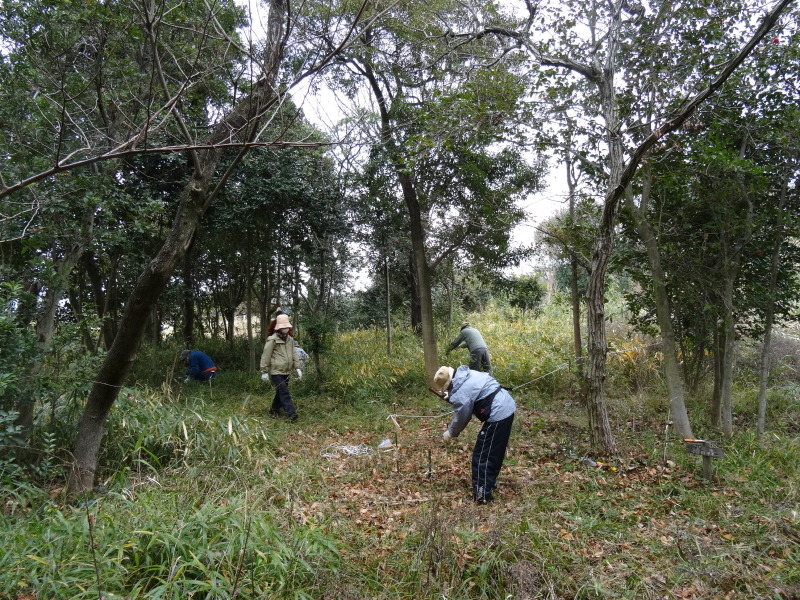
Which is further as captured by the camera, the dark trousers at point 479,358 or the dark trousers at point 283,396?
the dark trousers at point 479,358

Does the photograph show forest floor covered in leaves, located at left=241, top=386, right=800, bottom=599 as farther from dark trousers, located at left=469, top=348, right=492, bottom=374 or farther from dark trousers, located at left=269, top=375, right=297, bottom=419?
dark trousers, located at left=469, top=348, right=492, bottom=374

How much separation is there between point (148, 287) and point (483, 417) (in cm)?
312

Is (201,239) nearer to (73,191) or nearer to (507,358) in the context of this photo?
(73,191)

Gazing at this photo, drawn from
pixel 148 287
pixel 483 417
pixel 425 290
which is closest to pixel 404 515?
pixel 483 417

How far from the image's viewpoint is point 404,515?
4.34m

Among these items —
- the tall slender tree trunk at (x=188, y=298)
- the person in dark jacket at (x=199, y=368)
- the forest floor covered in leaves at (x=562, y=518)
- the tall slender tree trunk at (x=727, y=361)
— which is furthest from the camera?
the tall slender tree trunk at (x=188, y=298)

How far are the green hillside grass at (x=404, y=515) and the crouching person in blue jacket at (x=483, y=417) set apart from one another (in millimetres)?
265

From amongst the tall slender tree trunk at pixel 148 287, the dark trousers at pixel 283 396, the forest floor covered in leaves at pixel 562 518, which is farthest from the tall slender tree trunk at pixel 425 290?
the tall slender tree trunk at pixel 148 287

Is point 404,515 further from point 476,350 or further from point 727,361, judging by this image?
point 476,350

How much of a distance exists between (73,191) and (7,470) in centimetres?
319

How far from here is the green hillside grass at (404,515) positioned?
3035 mm

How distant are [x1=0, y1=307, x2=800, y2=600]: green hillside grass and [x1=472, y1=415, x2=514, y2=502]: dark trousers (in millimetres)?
193

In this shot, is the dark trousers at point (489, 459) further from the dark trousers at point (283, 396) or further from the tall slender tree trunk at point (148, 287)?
the dark trousers at point (283, 396)

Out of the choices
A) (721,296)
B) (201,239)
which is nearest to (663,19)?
(721,296)
